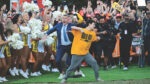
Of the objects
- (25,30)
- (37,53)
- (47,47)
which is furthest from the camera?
(47,47)

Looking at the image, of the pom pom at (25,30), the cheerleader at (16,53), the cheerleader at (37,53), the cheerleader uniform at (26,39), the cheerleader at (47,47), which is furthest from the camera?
the cheerleader at (47,47)

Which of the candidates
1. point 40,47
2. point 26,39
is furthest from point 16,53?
point 40,47

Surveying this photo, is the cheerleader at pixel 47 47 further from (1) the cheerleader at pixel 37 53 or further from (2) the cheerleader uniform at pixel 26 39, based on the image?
(2) the cheerleader uniform at pixel 26 39

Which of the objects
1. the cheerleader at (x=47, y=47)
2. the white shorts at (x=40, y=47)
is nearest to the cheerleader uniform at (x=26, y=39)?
the white shorts at (x=40, y=47)

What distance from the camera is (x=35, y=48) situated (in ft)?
57.0

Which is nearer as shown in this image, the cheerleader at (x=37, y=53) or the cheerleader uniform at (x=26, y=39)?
the cheerleader uniform at (x=26, y=39)

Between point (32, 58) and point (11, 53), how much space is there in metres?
2.64

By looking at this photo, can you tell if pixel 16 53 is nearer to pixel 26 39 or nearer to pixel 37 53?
pixel 26 39

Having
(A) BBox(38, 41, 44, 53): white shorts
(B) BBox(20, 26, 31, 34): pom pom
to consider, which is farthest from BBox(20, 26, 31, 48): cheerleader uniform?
(A) BBox(38, 41, 44, 53): white shorts

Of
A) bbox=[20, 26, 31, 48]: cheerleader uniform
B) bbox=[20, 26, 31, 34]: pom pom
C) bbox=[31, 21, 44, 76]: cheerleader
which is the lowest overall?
bbox=[31, 21, 44, 76]: cheerleader

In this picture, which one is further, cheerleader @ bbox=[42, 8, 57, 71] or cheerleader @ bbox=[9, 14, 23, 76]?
cheerleader @ bbox=[42, 8, 57, 71]

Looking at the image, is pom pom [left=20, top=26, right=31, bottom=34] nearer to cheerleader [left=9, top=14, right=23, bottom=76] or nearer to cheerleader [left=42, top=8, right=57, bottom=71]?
cheerleader [left=9, top=14, right=23, bottom=76]

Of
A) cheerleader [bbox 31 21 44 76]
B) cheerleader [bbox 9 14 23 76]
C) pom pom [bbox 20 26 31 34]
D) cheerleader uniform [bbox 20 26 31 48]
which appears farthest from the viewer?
cheerleader [bbox 31 21 44 76]

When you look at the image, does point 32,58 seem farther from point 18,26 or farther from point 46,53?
point 18,26
